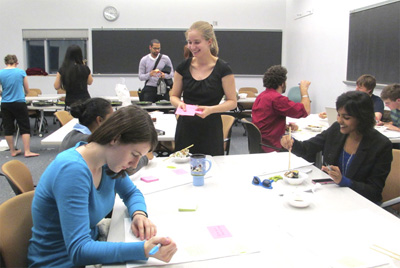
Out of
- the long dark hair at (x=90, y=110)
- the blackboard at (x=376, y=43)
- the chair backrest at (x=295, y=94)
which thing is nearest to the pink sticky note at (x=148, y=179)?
the long dark hair at (x=90, y=110)

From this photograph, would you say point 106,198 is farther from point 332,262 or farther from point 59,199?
point 332,262

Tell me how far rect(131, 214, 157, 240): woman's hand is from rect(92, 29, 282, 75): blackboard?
767cm

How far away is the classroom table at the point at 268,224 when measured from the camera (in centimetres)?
123

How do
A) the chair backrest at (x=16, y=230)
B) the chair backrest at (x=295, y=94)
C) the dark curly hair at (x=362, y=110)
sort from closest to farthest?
1. the chair backrest at (x=16, y=230)
2. the dark curly hair at (x=362, y=110)
3. the chair backrest at (x=295, y=94)

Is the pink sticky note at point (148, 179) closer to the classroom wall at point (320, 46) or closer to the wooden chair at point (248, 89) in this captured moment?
the classroom wall at point (320, 46)

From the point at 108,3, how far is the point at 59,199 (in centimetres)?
849

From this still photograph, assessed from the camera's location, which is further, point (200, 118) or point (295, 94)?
point (295, 94)

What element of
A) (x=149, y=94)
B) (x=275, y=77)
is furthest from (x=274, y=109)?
(x=149, y=94)

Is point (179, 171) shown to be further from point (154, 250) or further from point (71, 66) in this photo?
point (71, 66)

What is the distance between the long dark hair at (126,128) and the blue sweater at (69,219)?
0.42 feet

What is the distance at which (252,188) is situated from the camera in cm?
191

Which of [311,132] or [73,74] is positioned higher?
[73,74]

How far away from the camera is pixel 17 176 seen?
1.95 meters

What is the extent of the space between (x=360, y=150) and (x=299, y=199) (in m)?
0.65
